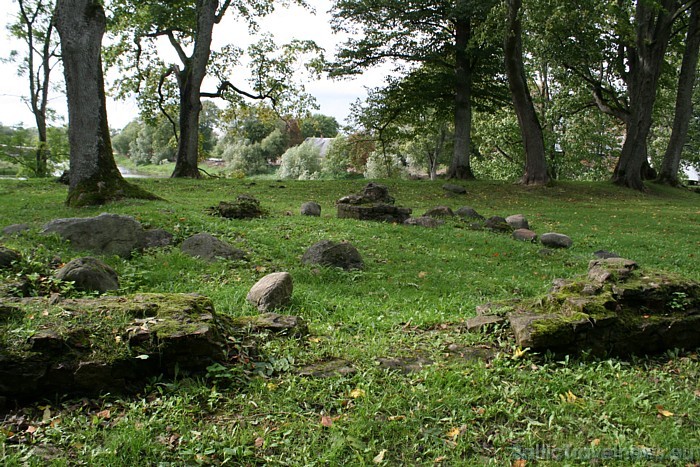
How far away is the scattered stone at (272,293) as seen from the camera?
6086 millimetres

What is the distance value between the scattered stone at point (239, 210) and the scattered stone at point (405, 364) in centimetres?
833

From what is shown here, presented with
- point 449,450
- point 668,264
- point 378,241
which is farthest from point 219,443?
point 668,264

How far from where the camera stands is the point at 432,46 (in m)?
25.0

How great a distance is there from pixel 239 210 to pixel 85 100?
15.1 feet

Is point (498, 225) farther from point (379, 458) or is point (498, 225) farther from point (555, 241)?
point (379, 458)

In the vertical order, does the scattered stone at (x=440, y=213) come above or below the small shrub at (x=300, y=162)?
below

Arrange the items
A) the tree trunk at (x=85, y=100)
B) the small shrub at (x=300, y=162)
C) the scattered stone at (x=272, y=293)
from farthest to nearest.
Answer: the small shrub at (x=300, y=162), the tree trunk at (x=85, y=100), the scattered stone at (x=272, y=293)

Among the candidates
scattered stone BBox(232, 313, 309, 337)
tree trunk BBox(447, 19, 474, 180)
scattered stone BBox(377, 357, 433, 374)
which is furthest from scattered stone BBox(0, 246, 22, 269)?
tree trunk BBox(447, 19, 474, 180)

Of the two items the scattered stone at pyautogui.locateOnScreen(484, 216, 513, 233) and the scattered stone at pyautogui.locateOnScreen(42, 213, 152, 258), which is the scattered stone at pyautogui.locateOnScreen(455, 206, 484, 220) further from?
the scattered stone at pyautogui.locateOnScreen(42, 213, 152, 258)

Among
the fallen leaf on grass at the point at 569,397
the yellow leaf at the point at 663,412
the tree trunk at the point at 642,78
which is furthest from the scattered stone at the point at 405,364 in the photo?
the tree trunk at the point at 642,78

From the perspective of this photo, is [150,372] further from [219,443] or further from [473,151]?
[473,151]

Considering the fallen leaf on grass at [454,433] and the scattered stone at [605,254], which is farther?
the scattered stone at [605,254]

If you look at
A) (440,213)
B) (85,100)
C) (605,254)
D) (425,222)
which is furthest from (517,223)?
(85,100)

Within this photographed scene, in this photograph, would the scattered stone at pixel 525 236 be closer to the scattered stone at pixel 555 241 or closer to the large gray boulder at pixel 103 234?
the scattered stone at pixel 555 241
